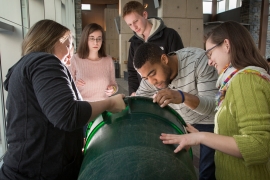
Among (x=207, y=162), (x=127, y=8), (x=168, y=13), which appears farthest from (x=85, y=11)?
(x=207, y=162)

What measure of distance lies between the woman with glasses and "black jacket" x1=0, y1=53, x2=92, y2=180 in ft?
1.12

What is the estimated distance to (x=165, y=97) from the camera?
1.10m

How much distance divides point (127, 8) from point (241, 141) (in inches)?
73.3

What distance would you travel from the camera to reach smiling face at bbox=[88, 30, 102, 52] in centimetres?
225

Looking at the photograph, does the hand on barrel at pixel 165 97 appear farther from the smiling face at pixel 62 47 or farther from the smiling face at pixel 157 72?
the smiling face at pixel 62 47

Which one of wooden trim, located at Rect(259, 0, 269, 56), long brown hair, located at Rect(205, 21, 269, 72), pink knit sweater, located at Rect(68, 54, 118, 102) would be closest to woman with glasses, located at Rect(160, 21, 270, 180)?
long brown hair, located at Rect(205, 21, 269, 72)

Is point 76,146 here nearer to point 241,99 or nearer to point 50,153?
point 50,153

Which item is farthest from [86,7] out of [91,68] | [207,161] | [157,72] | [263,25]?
[207,161]

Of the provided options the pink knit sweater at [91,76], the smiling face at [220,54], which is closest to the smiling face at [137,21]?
the pink knit sweater at [91,76]

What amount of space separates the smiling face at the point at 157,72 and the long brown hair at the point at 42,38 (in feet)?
2.05

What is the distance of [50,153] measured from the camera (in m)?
0.88

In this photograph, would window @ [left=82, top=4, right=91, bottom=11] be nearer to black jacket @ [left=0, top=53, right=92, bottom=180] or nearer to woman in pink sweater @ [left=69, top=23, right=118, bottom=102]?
woman in pink sweater @ [left=69, top=23, right=118, bottom=102]

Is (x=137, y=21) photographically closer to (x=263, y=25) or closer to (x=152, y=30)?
(x=152, y=30)

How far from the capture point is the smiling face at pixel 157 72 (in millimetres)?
1499
